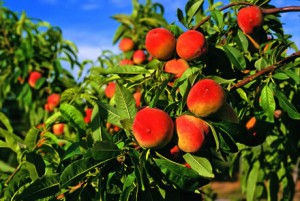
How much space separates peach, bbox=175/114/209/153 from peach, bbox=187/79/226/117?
0.02 m

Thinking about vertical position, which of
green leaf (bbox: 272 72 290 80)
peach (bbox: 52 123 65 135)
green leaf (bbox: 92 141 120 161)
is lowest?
peach (bbox: 52 123 65 135)

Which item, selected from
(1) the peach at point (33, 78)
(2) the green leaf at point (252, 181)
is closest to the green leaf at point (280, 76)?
(2) the green leaf at point (252, 181)

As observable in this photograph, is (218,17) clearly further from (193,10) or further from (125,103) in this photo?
(125,103)

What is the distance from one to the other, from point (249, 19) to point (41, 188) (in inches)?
29.2

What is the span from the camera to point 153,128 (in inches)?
39.0

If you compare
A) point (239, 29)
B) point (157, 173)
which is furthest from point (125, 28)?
point (157, 173)

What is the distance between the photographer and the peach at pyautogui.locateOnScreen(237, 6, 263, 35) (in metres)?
1.30

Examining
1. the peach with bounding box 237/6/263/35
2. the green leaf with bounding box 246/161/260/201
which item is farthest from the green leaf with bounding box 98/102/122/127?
the green leaf with bounding box 246/161/260/201

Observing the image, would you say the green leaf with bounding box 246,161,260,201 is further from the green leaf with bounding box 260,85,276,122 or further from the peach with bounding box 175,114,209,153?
the peach with bounding box 175,114,209,153

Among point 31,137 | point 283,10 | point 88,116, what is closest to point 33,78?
point 88,116

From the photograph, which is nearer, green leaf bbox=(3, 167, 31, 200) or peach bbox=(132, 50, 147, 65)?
green leaf bbox=(3, 167, 31, 200)

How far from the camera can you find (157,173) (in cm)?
106

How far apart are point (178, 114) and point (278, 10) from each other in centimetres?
48

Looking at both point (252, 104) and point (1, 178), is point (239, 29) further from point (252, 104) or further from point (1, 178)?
point (1, 178)
